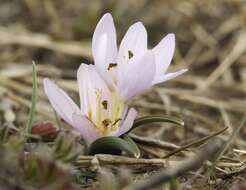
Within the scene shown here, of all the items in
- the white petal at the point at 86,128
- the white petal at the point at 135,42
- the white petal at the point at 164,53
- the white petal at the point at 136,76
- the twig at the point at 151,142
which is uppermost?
the white petal at the point at 135,42

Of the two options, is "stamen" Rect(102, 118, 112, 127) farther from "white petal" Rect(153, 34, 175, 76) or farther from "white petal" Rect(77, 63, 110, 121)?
"white petal" Rect(153, 34, 175, 76)

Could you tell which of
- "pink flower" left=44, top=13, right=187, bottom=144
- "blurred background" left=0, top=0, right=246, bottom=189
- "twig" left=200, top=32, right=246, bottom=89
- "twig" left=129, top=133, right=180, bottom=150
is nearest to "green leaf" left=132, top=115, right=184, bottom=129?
"pink flower" left=44, top=13, right=187, bottom=144

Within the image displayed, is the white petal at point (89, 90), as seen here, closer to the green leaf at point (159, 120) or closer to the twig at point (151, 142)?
the green leaf at point (159, 120)

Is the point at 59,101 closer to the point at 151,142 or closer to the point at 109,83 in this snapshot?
the point at 109,83

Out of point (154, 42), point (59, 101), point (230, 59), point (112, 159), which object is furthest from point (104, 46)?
point (154, 42)

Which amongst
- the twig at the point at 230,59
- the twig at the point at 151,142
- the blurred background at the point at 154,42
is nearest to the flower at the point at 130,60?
the twig at the point at 151,142

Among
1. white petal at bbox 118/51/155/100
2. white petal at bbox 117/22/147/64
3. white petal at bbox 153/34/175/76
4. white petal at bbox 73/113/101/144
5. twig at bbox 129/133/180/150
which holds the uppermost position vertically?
white petal at bbox 117/22/147/64
